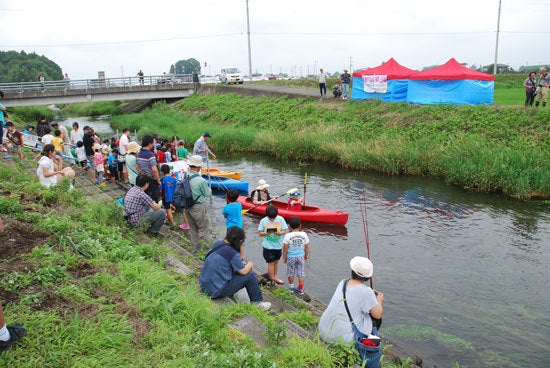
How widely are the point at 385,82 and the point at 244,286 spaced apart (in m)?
22.2

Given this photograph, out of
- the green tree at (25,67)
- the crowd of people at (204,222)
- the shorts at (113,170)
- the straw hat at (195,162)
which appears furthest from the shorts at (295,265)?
the green tree at (25,67)

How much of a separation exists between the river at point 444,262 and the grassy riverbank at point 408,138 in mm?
895

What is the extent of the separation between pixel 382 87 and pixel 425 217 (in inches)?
560

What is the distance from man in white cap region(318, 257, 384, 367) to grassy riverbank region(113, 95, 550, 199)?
497 inches

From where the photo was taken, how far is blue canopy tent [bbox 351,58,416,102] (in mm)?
25900

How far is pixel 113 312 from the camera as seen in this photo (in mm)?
5066

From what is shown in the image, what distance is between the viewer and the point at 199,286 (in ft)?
21.5

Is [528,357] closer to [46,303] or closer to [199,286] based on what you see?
[199,286]

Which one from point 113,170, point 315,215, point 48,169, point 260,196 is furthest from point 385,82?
point 48,169

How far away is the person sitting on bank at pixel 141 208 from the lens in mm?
8840

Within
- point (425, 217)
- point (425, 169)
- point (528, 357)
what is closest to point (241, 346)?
point (528, 357)

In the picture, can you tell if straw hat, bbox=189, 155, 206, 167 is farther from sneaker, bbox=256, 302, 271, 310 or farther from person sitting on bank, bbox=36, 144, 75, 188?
sneaker, bbox=256, 302, 271, 310

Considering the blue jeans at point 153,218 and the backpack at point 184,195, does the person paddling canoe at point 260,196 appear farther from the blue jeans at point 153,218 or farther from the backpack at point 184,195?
the blue jeans at point 153,218

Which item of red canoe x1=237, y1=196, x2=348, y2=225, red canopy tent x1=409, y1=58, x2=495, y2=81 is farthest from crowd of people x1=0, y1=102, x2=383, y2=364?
red canopy tent x1=409, y1=58, x2=495, y2=81
